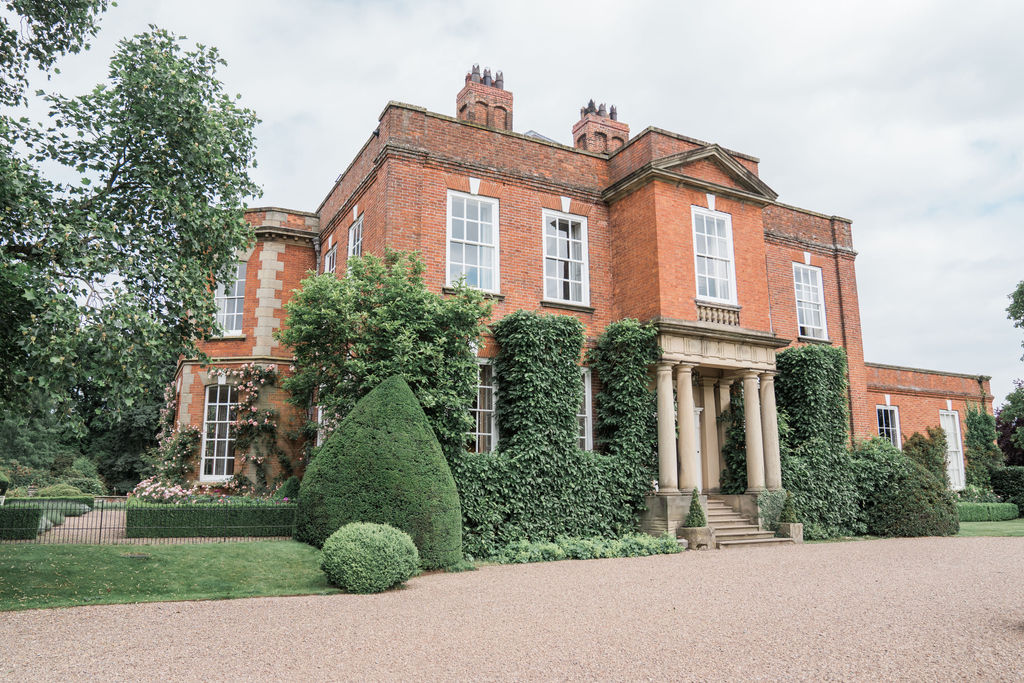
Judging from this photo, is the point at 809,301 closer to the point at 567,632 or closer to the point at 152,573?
the point at 567,632

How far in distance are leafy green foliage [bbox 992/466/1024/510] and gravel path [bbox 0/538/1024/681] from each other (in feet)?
57.3

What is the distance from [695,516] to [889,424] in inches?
564

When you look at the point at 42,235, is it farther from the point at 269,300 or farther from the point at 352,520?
the point at 269,300

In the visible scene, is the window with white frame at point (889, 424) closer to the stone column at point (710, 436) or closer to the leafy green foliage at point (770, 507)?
the stone column at point (710, 436)

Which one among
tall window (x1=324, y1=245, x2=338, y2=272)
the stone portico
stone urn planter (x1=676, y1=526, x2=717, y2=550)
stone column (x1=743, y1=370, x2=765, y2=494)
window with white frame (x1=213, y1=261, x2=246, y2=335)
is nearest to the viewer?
stone urn planter (x1=676, y1=526, x2=717, y2=550)

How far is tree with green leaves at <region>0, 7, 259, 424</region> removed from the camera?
808 cm

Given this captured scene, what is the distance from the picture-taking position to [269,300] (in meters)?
20.1

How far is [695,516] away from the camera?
1498 centimetres

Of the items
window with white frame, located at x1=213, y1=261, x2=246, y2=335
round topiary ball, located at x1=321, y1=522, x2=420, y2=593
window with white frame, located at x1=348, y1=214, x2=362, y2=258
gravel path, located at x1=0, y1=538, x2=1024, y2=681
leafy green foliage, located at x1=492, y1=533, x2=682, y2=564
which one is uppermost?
window with white frame, located at x1=348, y1=214, x2=362, y2=258

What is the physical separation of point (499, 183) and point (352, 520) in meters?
8.78

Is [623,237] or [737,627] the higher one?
[623,237]

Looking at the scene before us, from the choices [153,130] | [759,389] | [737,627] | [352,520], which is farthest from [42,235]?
[759,389]

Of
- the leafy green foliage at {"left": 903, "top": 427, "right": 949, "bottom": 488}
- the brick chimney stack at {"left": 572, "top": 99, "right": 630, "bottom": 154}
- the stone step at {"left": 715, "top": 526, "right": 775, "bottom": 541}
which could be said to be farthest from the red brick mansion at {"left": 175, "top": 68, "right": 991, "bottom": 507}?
the leafy green foliage at {"left": 903, "top": 427, "right": 949, "bottom": 488}

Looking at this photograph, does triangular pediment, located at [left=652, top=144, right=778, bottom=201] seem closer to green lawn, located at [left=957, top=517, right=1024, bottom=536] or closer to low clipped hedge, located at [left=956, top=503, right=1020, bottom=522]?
green lawn, located at [left=957, top=517, right=1024, bottom=536]
